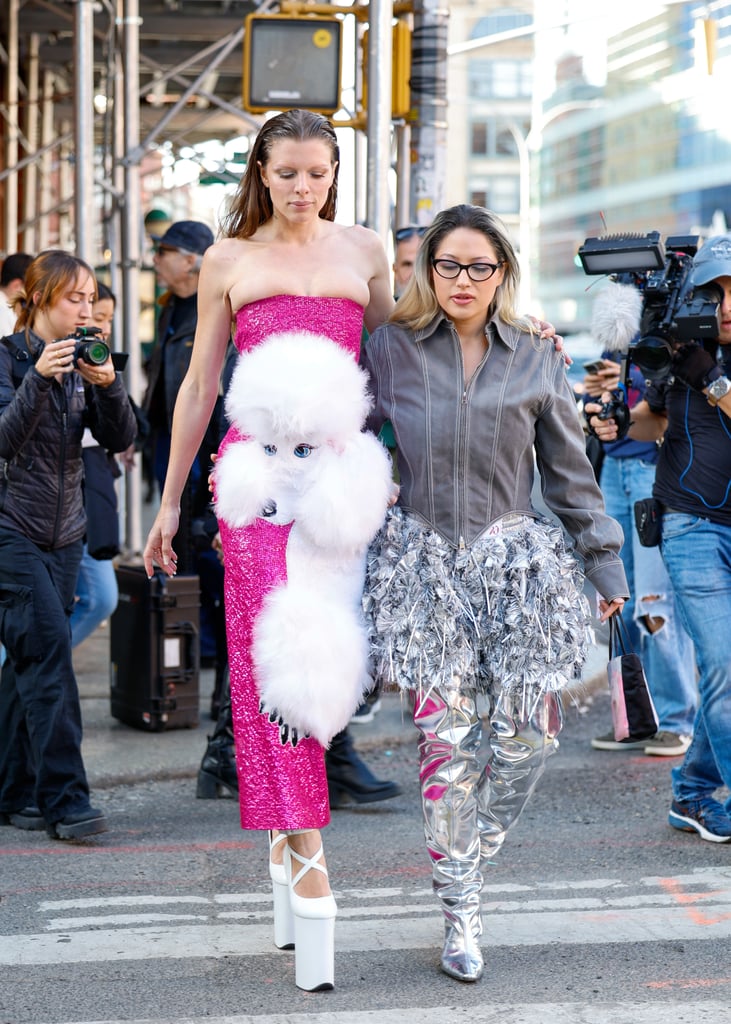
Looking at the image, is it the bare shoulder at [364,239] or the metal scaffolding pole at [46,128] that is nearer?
the bare shoulder at [364,239]

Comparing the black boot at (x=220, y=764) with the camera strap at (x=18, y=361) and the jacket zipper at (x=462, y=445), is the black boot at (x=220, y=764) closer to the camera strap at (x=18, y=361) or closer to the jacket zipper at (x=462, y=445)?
the camera strap at (x=18, y=361)

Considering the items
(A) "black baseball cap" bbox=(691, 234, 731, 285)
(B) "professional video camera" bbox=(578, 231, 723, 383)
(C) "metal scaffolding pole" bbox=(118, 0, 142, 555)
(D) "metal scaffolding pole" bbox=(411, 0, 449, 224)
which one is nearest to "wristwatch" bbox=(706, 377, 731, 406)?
(B) "professional video camera" bbox=(578, 231, 723, 383)

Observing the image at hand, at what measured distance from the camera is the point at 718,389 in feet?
16.3

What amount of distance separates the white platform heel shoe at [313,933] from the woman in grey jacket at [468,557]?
1.06 ft

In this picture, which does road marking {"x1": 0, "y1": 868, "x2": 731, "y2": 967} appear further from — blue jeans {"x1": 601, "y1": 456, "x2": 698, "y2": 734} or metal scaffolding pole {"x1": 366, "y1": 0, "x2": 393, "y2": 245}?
metal scaffolding pole {"x1": 366, "y1": 0, "x2": 393, "y2": 245}

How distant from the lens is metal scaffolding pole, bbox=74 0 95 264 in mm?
9883

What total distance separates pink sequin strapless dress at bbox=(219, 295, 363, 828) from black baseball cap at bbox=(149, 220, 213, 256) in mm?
3087

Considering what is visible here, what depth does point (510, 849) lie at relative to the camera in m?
5.22

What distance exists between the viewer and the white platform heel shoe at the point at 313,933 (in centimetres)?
377

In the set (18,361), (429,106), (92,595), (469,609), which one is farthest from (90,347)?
(429,106)

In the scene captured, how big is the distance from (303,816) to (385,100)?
4.67 m

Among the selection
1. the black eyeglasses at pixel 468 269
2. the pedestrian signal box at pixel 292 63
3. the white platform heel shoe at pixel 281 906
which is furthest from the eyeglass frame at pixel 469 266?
the pedestrian signal box at pixel 292 63

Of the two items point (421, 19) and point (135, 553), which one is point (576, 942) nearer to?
point (421, 19)

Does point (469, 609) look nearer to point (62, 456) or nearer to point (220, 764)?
point (62, 456)
